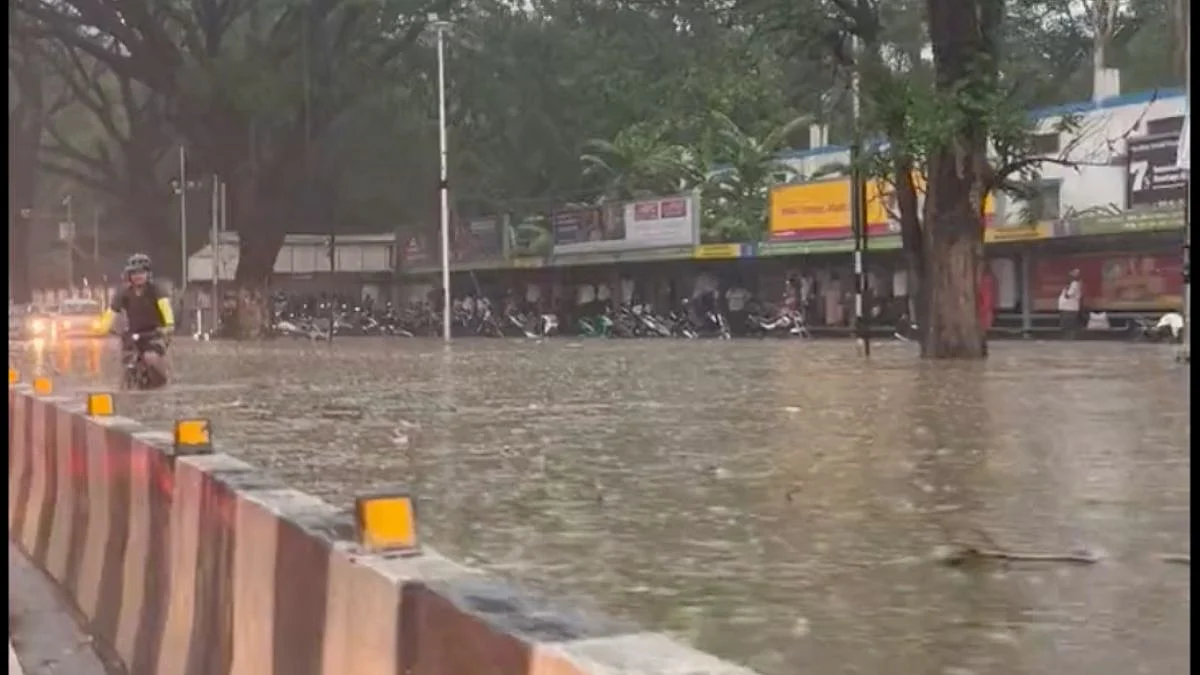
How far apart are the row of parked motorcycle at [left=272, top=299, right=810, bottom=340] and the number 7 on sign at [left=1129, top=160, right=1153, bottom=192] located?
9.89m

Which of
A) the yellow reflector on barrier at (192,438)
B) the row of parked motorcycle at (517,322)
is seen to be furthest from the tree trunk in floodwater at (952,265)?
the yellow reflector on barrier at (192,438)

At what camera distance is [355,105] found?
1212 inches

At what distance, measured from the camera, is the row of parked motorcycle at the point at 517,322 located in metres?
32.0

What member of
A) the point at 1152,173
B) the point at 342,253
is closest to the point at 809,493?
A: the point at 1152,173

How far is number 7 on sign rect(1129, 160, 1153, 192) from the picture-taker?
20.6m

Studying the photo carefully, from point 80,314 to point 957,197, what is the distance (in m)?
9.10

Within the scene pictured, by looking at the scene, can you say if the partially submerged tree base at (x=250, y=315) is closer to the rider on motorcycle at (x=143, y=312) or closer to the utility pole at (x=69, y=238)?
the rider on motorcycle at (x=143, y=312)

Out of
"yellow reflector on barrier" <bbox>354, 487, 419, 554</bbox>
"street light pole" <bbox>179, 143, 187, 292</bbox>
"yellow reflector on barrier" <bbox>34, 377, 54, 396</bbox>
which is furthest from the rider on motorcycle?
"yellow reflector on barrier" <bbox>354, 487, 419, 554</bbox>

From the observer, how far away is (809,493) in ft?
21.7

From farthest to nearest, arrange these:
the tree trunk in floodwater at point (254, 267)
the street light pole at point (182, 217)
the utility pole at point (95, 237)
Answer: the tree trunk in floodwater at point (254, 267) < the street light pole at point (182, 217) < the utility pole at point (95, 237)

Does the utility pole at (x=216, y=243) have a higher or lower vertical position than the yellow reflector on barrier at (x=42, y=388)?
higher

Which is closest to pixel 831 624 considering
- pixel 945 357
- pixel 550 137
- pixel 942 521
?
pixel 942 521

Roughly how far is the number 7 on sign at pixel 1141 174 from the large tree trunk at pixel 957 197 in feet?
11.2

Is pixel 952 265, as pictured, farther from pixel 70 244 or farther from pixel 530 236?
pixel 530 236
